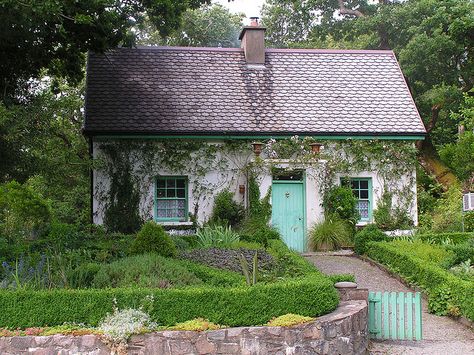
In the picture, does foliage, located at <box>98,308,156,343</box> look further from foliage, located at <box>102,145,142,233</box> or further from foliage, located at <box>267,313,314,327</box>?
foliage, located at <box>102,145,142,233</box>

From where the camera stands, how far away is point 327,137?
18.6m

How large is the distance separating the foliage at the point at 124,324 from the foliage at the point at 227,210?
9.53 m

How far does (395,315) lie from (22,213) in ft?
30.4

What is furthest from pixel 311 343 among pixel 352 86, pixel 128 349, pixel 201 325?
pixel 352 86

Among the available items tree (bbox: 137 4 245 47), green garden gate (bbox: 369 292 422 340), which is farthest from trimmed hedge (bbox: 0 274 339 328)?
tree (bbox: 137 4 245 47)

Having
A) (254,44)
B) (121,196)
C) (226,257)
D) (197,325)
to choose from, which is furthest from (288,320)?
(254,44)

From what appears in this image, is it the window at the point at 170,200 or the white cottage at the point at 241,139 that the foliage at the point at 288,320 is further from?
the window at the point at 170,200

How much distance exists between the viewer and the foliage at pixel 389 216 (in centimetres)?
1844

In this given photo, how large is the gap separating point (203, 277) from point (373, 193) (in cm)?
977

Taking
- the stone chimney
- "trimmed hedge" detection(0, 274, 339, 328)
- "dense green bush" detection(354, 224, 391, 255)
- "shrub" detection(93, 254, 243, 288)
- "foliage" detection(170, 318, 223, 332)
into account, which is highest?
the stone chimney

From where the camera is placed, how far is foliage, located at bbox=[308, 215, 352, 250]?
56.6ft

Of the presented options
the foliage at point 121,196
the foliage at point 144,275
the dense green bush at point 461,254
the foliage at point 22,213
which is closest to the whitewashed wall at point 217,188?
the foliage at point 121,196

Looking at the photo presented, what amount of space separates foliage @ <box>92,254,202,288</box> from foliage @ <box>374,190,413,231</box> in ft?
31.5

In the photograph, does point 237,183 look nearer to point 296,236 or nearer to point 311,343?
point 296,236
